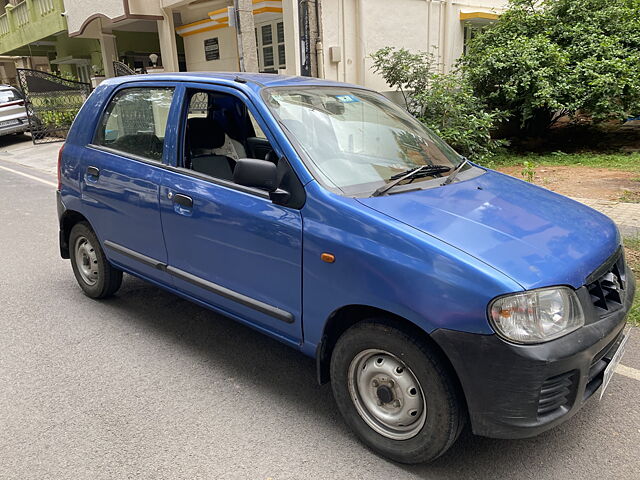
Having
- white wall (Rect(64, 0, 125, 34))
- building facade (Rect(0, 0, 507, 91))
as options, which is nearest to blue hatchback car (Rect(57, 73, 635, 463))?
building facade (Rect(0, 0, 507, 91))

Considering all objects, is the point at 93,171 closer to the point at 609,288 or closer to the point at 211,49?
the point at 609,288

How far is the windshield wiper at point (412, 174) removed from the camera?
2.84 metres

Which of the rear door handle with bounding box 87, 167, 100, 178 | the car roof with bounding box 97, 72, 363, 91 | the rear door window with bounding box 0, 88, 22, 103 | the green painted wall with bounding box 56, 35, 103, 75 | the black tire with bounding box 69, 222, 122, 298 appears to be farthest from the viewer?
the green painted wall with bounding box 56, 35, 103, 75

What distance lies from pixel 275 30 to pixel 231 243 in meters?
12.7

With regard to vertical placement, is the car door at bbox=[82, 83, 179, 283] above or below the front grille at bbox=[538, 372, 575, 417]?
above

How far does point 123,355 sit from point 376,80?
11364mm

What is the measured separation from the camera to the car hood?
235 centimetres

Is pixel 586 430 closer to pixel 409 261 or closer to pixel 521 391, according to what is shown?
pixel 521 391

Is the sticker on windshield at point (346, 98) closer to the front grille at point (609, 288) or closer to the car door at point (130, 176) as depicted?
the car door at point (130, 176)

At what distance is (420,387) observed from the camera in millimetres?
2463

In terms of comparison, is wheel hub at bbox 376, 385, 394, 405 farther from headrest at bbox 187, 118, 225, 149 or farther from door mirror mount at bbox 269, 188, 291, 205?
headrest at bbox 187, 118, 225, 149

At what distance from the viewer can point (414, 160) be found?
3.35 m

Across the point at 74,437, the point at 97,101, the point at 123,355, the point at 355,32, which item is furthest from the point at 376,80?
the point at 74,437

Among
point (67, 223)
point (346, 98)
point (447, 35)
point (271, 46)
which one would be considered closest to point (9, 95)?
point (271, 46)
